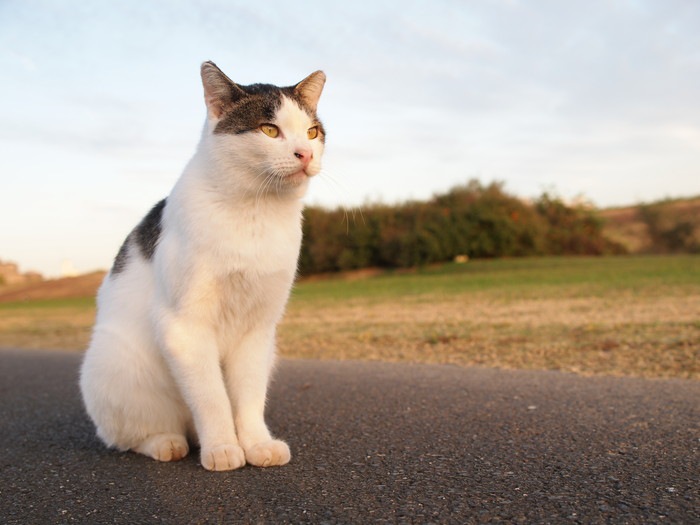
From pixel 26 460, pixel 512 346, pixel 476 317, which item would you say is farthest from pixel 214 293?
pixel 476 317

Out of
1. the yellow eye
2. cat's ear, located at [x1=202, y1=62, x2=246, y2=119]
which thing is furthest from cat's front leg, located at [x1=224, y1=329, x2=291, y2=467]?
cat's ear, located at [x1=202, y1=62, x2=246, y2=119]

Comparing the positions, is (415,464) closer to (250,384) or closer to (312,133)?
(250,384)

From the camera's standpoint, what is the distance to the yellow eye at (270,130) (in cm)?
312

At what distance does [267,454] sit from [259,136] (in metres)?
1.55

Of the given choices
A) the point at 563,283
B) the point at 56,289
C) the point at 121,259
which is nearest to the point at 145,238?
the point at 121,259

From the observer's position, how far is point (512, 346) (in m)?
7.40

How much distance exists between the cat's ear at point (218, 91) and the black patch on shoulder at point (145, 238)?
25.7 inches

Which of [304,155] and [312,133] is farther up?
[312,133]

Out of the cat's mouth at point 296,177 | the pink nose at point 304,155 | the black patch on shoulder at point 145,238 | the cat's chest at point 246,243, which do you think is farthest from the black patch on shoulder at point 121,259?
the pink nose at point 304,155

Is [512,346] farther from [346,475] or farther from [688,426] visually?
[346,475]

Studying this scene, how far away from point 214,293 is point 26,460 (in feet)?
4.84

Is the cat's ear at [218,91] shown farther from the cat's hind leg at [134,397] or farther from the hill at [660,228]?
the hill at [660,228]

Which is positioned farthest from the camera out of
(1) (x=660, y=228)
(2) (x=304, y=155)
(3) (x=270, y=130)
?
(1) (x=660, y=228)

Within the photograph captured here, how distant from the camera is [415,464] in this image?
291 cm
